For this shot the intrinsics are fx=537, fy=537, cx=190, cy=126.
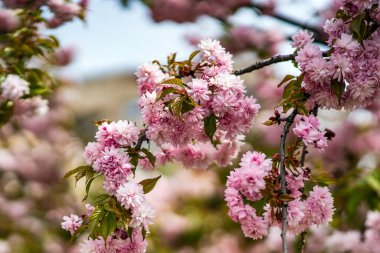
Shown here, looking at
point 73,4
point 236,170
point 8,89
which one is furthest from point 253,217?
point 73,4

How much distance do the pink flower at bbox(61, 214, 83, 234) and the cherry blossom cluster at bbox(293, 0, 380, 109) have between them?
0.79 meters

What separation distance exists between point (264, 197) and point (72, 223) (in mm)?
568

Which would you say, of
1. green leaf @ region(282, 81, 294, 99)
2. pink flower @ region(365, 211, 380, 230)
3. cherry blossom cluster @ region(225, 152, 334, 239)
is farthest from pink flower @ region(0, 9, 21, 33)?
pink flower @ region(365, 211, 380, 230)

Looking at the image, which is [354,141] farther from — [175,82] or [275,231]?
[175,82]

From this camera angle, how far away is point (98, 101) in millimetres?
18875

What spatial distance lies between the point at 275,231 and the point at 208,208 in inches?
93.1

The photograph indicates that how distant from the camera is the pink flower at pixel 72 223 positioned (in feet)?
5.09

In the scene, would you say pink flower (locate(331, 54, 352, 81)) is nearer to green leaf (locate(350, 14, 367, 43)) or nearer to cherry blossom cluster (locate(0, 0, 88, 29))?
green leaf (locate(350, 14, 367, 43))

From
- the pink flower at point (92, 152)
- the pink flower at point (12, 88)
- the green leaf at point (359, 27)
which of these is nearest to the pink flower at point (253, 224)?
the pink flower at point (92, 152)

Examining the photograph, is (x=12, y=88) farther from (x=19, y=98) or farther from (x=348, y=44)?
(x=348, y=44)

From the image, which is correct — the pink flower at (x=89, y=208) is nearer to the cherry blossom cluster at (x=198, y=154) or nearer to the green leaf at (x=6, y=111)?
A: the cherry blossom cluster at (x=198, y=154)

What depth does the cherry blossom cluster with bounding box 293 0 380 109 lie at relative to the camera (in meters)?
1.56

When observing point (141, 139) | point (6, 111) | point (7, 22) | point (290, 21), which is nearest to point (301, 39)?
point (141, 139)

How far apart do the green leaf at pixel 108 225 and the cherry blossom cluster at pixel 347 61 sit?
2.28ft
